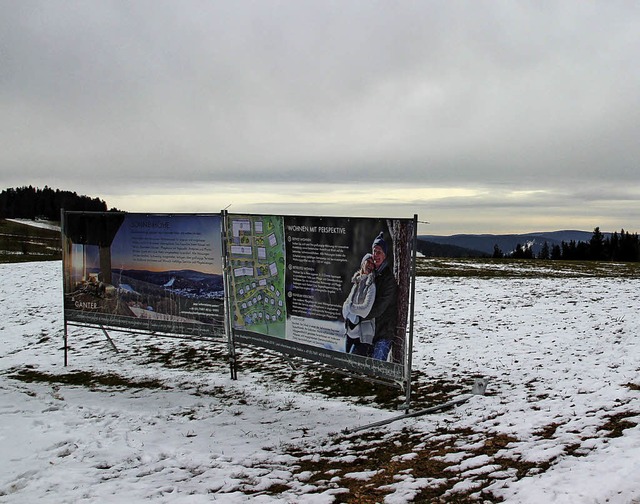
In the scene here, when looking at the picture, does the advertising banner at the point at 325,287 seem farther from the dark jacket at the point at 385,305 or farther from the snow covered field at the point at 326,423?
the snow covered field at the point at 326,423

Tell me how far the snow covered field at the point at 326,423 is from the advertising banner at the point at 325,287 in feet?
3.43

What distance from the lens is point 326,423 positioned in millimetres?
7992

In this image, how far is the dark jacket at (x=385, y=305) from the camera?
7.57 m

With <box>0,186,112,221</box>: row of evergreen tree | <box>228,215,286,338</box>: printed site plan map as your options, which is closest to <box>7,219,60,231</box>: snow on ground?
<box>0,186,112,221</box>: row of evergreen tree

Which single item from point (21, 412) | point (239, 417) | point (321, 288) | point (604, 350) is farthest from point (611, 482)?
point (21, 412)

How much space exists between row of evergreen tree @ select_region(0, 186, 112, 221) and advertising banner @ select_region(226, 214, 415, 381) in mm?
146862

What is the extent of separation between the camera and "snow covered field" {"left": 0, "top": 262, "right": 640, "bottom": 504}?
5.34 meters

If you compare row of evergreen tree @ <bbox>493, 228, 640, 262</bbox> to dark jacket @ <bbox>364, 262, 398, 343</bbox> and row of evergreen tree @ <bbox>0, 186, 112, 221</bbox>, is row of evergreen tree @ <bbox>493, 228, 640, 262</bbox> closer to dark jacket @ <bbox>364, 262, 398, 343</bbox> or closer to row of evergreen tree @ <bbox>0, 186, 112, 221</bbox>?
dark jacket @ <bbox>364, 262, 398, 343</bbox>

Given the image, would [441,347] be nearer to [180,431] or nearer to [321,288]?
[321,288]

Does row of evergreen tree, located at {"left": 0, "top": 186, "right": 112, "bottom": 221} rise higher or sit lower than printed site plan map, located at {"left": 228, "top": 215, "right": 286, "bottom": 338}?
higher

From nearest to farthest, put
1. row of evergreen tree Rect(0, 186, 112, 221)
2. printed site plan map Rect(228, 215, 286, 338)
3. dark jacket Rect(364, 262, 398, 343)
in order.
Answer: dark jacket Rect(364, 262, 398, 343)
printed site plan map Rect(228, 215, 286, 338)
row of evergreen tree Rect(0, 186, 112, 221)

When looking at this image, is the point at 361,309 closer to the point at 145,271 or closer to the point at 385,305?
the point at 385,305

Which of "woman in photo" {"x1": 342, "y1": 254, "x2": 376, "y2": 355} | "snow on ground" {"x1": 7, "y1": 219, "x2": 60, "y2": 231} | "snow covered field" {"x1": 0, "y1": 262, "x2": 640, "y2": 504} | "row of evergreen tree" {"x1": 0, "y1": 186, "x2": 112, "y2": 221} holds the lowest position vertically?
"snow covered field" {"x1": 0, "y1": 262, "x2": 640, "y2": 504}

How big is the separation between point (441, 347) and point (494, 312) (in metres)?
4.36
